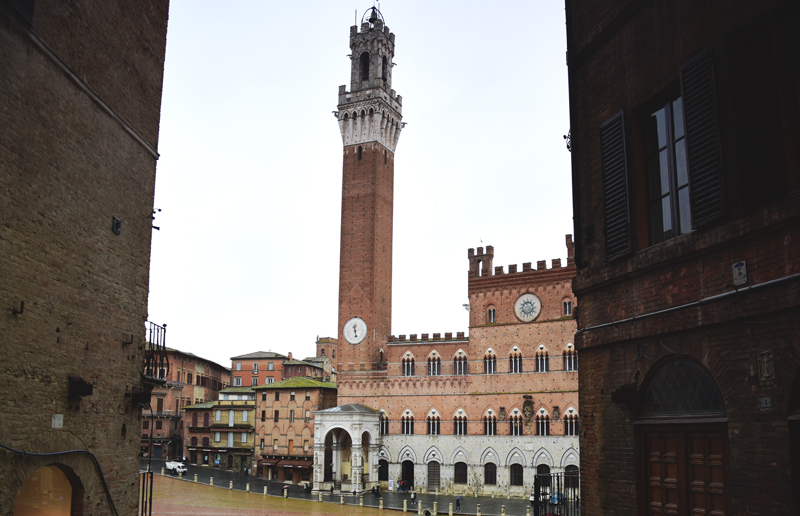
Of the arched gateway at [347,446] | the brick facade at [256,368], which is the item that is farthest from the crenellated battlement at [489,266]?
the brick facade at [256,368]

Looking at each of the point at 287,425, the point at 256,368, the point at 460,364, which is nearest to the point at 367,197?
Answer: the point at 460,364

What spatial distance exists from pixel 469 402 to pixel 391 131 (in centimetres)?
2347

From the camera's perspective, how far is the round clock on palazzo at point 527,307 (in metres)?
47.1

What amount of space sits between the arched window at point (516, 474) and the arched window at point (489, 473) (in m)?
1.19

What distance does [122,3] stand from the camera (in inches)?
487

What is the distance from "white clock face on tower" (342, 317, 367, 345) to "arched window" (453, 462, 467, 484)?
37.9 feet

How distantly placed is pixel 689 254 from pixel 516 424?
39.6 meters

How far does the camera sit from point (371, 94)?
56.5 m

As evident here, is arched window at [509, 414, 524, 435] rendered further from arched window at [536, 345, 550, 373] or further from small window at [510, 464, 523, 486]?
arched window at [536, 345, 550, 373]

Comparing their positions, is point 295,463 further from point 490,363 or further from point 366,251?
point 490,363

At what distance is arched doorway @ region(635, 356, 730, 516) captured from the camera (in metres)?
7.37

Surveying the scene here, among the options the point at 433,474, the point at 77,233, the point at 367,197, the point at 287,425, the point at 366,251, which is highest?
the point at 367,197

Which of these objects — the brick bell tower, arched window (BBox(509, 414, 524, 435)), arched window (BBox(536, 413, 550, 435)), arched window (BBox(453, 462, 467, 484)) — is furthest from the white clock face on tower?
arched window (BBox(536, 413, 550, 435))

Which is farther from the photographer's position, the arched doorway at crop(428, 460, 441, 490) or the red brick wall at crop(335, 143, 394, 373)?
the red brick wall at crop(335, 143, 394, 373)
